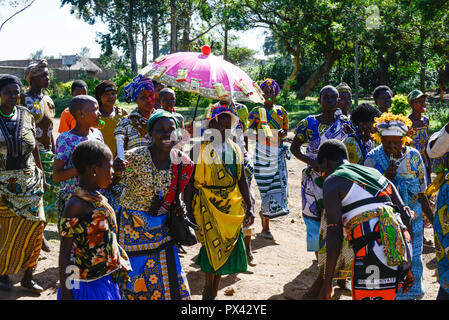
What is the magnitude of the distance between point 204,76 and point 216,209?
4.30ft

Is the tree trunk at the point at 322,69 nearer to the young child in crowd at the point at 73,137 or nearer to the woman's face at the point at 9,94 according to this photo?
the woman's face at the point at 9,94

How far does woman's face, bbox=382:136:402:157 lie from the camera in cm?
421

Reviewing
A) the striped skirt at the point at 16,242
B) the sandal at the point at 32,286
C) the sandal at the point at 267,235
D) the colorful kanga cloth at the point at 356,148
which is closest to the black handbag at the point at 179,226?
the striped skirt at the point at 16,242

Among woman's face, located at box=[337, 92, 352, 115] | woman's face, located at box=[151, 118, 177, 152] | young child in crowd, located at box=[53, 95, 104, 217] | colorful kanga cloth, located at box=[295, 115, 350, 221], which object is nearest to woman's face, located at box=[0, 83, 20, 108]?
young child in crowd, located at box=[53, 95, 104, 217]

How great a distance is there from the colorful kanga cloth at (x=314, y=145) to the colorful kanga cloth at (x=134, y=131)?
2.00 m

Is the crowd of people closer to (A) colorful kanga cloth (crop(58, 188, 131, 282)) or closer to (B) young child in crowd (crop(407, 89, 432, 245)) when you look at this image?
(A) colorful kanga cloth (crop(58, 188, 131, 282))

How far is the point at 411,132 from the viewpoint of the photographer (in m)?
6.95

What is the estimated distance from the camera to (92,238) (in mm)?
2842

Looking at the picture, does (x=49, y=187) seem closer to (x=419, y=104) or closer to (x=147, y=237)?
(x=147, y=237)

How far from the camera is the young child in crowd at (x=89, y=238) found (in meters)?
2.78

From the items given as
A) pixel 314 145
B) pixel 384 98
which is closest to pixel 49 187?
pixel 314 145

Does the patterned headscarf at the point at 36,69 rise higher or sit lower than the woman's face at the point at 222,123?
higher

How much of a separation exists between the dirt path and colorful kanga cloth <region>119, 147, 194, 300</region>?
1.46 m

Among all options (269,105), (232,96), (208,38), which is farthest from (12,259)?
(208,38)
